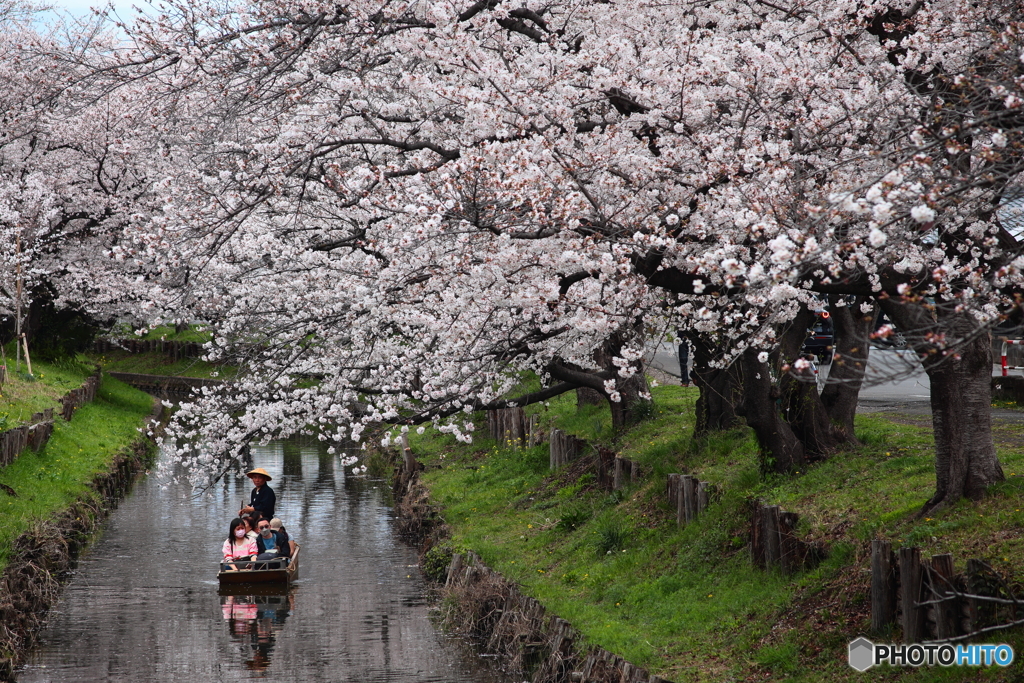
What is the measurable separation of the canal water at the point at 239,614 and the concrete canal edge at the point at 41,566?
21 cm

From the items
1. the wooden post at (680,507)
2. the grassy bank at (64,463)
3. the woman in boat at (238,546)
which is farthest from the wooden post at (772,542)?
the grassy bank at (64,463)

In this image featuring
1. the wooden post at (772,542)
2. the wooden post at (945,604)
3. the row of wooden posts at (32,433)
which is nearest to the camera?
the wooden post at (945,604)

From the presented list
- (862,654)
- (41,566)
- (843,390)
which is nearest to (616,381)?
(843,390)

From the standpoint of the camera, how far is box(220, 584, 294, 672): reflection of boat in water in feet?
39.8

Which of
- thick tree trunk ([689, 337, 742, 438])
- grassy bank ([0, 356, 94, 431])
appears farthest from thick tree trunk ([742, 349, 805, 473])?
grassy bank ([0, 356, 94, 431])

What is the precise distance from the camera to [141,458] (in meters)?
26.0

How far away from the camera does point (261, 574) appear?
47.5 feet

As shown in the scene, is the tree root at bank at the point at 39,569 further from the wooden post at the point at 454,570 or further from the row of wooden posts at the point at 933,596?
the row of wooden posts at the point at 933,596

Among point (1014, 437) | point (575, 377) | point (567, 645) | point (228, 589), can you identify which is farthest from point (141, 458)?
point (1014, 437)

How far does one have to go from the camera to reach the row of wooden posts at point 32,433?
56.1 feet

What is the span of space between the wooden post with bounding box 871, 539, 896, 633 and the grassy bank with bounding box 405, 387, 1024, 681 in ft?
0.48

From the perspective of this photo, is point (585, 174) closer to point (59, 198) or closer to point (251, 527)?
point (251, 527)

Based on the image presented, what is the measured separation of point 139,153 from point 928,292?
22579 millimetres

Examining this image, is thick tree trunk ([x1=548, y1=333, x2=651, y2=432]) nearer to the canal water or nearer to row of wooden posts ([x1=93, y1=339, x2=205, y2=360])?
the canal water
